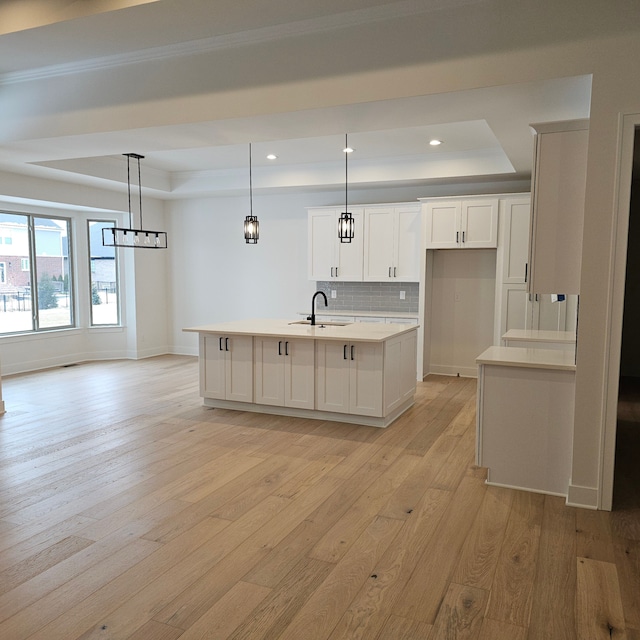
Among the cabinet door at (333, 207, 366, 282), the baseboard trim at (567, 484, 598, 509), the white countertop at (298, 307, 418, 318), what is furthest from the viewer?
the cabinet door at (333, 207, 366, 282)

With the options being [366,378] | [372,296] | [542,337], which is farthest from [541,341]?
[372,296]

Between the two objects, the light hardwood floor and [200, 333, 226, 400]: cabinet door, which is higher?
[200, 333, 226, 400]: cabinet door

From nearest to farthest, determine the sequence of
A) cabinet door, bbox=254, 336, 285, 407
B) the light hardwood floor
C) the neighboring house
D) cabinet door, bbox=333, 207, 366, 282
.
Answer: the light hardwood floor
cabinet door, bbox=254, 336, 285, 407
cabinet door, bbox=333, 207, 366, 282
the neighboring house

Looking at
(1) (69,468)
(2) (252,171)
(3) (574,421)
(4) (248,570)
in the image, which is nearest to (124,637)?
(4) (248,570)

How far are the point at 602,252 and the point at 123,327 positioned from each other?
769 cm

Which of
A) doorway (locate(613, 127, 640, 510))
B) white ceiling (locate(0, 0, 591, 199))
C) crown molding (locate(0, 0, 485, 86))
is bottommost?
doorway (locate(613, 127, 640, 510))

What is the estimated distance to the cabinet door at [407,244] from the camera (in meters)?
7.21

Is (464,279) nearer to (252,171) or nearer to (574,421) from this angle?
(252,171)

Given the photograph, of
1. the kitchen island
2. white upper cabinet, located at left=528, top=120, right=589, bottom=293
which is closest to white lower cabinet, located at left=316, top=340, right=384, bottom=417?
the kitchen island

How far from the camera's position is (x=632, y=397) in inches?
245

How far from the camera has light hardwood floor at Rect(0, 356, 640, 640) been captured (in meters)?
2.22

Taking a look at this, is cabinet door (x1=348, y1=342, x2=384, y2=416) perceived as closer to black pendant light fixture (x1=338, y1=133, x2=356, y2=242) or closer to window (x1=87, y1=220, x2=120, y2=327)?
black pendant light fixture (x1=338, y1=133, x2=356, y2=242)

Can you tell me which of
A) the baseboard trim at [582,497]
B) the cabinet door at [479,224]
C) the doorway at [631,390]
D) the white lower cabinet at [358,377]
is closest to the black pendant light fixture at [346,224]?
the white lower cabinet at [358,377]

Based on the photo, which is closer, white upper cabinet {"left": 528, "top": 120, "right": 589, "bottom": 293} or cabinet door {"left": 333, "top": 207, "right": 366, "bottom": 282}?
white upper cabinet {"left": 528, "top": 120, "right": 589, "bottom": 293}
